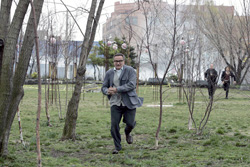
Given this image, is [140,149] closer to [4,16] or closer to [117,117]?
[117,117]

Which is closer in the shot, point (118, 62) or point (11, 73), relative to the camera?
point (11, 73)

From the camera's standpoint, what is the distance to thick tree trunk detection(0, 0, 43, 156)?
4.48m

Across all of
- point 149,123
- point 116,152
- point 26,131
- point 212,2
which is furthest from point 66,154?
point 212,2

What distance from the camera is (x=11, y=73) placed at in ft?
15.2

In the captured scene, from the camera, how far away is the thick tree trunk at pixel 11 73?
4.48m

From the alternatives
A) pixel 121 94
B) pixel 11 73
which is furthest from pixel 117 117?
pixel 11 73

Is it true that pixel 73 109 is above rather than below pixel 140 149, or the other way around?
above

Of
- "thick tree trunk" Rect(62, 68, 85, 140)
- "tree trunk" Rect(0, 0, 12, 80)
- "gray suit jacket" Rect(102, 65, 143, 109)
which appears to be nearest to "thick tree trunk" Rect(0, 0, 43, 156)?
"tree trunk" Rect(0, 0, 12, 80)

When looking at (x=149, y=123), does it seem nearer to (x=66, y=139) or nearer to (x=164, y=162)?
(x=66, y=139)

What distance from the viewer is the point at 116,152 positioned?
242 inches

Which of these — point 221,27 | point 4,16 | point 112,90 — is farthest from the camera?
point 221,27

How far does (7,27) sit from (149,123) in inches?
245

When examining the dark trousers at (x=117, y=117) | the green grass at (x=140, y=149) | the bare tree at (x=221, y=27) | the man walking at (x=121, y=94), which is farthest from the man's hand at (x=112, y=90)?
the bare tree at (x=221, y=27)

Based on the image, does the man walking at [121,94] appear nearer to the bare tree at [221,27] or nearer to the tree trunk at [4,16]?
the tree trunk at [4,16]
